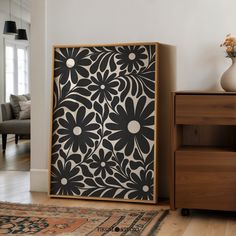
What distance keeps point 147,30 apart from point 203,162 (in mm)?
1235

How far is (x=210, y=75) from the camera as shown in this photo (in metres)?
3.88

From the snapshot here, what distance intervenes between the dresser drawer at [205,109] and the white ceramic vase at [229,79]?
7.8 inches

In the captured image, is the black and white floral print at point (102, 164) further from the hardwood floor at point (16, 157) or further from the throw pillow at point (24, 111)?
the throw pillow at point (24, 111)

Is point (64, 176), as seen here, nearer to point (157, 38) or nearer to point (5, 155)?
point (157, 38)

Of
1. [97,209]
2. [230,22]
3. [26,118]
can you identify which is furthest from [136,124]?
[26,118]

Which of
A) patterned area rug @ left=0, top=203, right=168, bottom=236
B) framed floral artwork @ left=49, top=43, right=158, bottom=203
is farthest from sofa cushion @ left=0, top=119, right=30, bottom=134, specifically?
patterned area rug @ left=0, top=203, right=168, bottom=236

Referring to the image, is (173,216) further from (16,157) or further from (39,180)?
(16,157)

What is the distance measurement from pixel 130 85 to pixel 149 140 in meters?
0.47

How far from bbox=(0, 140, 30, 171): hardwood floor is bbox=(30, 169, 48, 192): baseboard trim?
129 centimetres

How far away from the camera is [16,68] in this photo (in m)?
9.89

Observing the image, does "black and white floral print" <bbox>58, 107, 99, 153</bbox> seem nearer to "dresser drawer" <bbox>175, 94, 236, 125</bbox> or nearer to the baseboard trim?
the baseboard trim

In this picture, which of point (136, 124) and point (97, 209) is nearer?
point (97, 209)

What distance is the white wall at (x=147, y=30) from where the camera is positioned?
3.86 m

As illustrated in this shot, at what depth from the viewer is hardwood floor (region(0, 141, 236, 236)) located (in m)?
3.12
